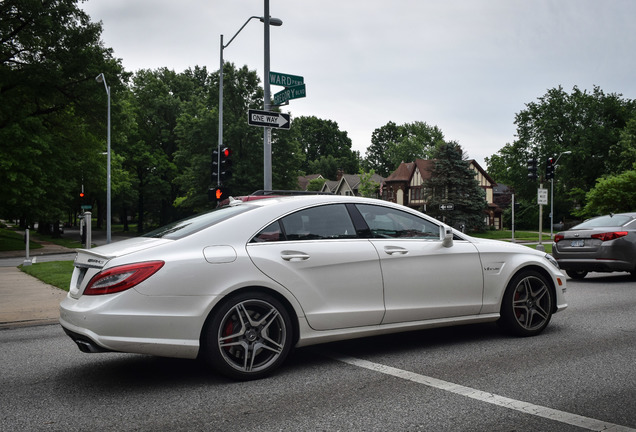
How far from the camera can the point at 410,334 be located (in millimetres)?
6238

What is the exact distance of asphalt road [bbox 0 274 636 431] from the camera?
11.6 feet

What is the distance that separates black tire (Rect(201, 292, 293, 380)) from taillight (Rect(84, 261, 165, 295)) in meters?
0.61

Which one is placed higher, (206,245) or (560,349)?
(206,245)

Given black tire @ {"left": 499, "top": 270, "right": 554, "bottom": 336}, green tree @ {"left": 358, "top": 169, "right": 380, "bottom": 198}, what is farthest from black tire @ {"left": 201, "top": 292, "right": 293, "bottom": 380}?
green tree @ {"left": 358, "top": 169, "right": 380, "bottom": 198}

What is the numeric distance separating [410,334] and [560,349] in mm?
1559

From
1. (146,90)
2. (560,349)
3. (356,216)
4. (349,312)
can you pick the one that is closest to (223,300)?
(349,312)

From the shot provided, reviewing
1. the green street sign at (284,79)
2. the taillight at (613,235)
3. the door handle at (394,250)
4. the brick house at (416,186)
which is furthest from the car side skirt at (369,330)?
the brick house at (416,186)

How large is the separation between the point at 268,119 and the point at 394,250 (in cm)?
816

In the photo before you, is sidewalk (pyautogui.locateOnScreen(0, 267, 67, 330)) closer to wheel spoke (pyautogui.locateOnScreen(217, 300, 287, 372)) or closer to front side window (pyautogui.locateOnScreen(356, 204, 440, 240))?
wheel spoke (pyautogui.locateOnScreen(217, 300, 287, 372))

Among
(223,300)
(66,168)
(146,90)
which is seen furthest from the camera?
(146,90)

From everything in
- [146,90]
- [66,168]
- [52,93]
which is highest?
[146,90]

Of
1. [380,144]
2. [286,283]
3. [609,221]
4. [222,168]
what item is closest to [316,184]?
[380,144]

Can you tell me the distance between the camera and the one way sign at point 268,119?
12.5 meters

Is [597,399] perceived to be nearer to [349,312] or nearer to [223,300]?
[349,312]
